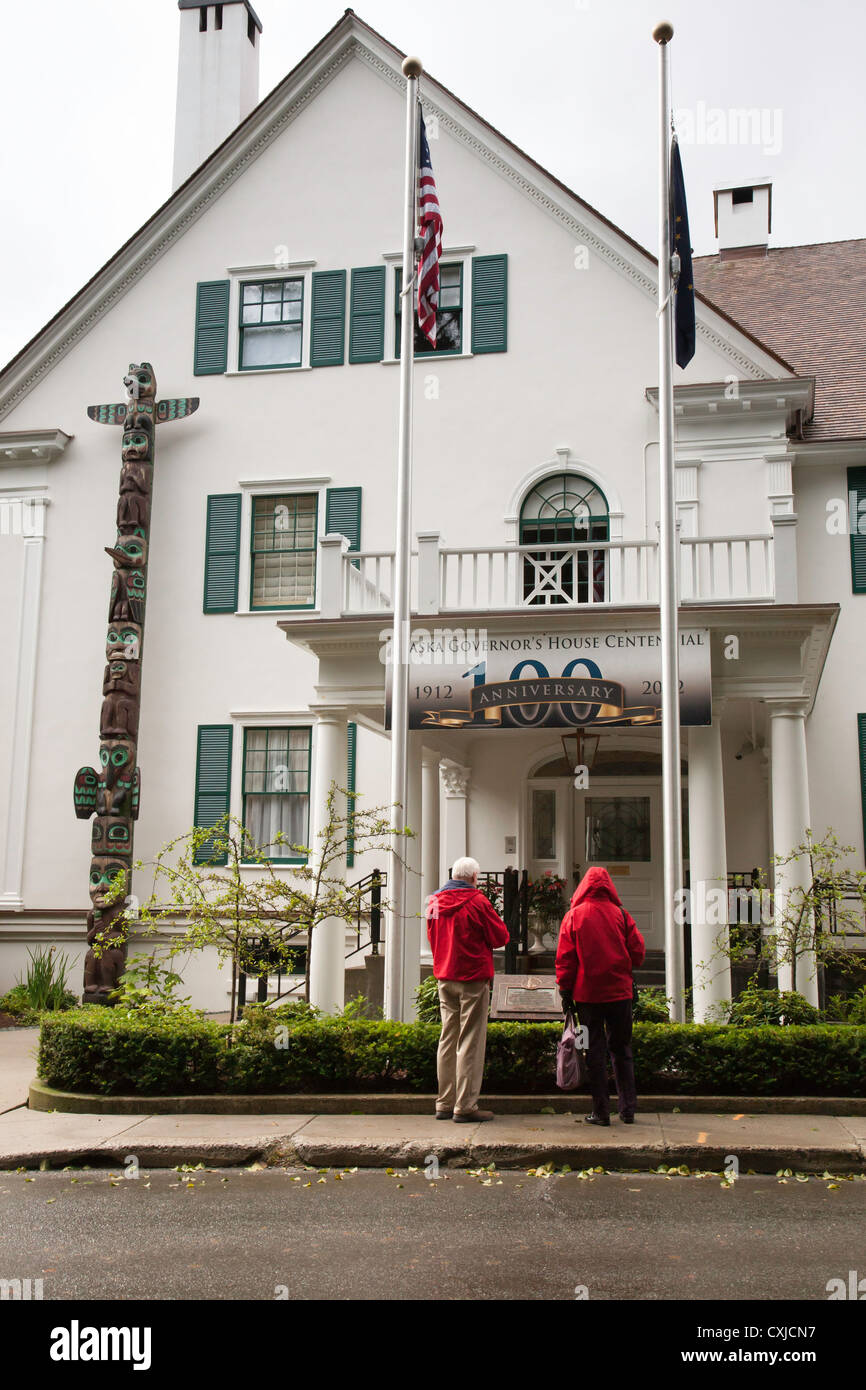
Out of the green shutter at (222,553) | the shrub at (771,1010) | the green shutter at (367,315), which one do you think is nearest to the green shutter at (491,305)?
the green shutter at (367,315)

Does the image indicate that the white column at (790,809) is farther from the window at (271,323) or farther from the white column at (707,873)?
the window at (271,323)

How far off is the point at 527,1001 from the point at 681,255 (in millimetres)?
7114

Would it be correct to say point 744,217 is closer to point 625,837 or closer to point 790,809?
point 625,837

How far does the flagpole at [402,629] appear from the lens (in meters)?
10.8

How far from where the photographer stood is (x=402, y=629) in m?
11.3

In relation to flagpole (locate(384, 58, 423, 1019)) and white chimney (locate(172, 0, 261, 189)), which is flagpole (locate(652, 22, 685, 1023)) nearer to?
flagpole (locate(384, 58, 423, 1019))

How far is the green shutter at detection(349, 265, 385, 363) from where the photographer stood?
18.4 metres

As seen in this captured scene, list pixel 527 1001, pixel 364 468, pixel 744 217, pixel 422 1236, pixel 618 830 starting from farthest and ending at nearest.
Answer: pixel 744 217
pixel 364 468
pixel 618 830
pixel 527 1001
pixel 422 1236

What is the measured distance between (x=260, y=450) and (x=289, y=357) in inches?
62.3

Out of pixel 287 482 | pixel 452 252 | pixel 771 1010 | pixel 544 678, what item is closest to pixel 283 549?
pixel 287 482

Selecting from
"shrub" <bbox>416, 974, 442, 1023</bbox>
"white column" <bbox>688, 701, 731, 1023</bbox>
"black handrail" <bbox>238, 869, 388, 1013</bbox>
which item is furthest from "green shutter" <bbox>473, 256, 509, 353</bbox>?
"shrub" <bbox>416, 974, 442, 1023</bbox>

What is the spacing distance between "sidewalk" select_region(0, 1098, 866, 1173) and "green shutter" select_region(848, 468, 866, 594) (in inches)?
385
